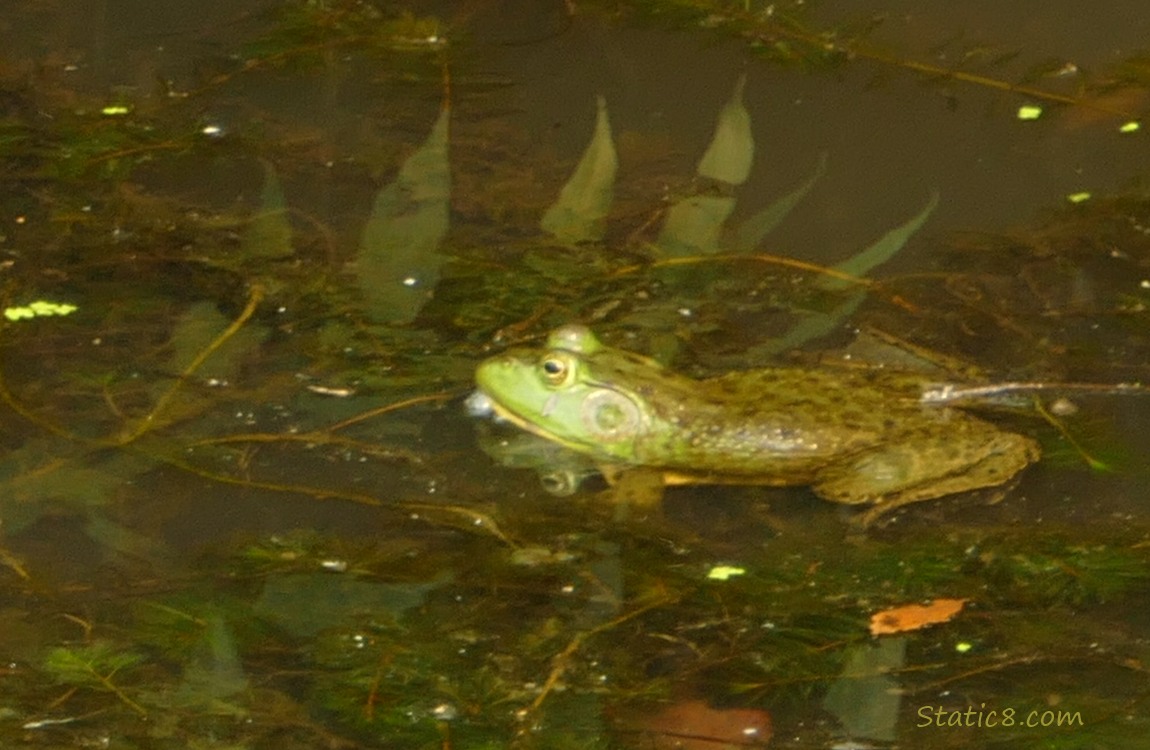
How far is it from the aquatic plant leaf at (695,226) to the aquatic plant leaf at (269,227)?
1.20 meters

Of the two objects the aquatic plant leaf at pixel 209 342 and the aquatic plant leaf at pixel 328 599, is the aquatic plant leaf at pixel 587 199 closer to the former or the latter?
the aquatic plant leaf at pixel 209 342

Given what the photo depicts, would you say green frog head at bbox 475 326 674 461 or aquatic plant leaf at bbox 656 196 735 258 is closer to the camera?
green frog head at bbox 475 326 674 461

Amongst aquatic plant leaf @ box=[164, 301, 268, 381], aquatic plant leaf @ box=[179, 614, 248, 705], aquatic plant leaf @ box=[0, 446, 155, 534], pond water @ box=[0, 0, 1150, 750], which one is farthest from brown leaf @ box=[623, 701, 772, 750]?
aquatic plant leaf @ box=[164, 301, 268, 381]

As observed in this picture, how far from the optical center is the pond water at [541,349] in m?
3.14

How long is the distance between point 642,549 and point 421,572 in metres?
0.56

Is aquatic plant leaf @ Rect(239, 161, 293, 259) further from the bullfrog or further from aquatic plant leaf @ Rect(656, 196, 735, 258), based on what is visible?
aquatic plant leaf @ Rect(656, 196, 735, 258)

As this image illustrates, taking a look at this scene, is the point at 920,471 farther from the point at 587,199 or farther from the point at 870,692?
the point at 587,199

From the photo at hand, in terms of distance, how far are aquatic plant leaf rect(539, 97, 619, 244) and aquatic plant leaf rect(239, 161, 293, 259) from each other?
0.83m

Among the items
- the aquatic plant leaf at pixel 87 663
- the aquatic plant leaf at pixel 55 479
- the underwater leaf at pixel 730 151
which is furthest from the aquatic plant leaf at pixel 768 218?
the aquatic plant leaf at pixel 87 663

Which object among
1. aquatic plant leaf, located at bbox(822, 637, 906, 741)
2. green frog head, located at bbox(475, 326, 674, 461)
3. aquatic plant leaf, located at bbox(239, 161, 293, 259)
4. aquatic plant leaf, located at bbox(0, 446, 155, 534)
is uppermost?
aquatic plant leaf, located at bbox(239, 161, 293, 259)

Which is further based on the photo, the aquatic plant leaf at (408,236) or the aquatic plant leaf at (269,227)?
the aquatic plant leaf at (269,227)

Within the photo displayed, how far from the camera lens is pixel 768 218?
4.59 metres

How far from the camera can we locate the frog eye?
3721 millimetres

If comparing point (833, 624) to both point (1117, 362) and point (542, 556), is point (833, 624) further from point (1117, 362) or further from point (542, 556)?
point (1117, 362)
